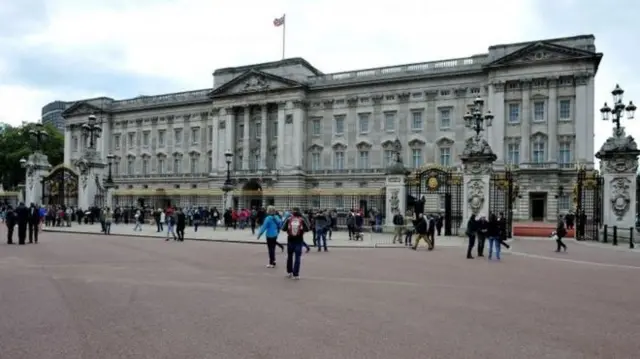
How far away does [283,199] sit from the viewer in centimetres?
5288

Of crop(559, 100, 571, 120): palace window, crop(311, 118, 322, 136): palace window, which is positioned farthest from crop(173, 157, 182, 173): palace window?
crop(559, 100, 571, 120): palace window

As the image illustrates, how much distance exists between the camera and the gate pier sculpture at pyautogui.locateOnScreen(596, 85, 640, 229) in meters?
22.4

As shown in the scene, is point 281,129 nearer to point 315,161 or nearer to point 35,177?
point 315,161

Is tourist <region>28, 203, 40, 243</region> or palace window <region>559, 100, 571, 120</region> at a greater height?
palace window <region>559, 100, 571, 120</region>

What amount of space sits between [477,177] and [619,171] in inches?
232

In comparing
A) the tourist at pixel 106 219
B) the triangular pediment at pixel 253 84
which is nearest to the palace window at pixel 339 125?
the triangular pediment at pixel 253 84

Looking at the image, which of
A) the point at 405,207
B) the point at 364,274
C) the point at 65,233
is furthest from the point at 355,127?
the point at 364,274

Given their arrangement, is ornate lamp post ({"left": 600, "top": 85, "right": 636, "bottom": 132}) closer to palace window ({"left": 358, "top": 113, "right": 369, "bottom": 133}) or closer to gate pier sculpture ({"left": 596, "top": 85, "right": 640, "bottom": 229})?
gate pier sculpture ({"left": 596, "top": 85, "right": 640, "bottom": 229})

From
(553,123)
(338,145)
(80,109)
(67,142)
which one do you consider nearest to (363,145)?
(338,145)

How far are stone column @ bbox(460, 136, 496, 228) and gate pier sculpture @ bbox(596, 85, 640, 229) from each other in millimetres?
4695

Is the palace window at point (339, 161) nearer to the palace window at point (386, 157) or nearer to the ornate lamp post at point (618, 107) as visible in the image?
the palace window at point (386, 157)

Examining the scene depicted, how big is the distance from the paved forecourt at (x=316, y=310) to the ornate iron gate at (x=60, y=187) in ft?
70.1

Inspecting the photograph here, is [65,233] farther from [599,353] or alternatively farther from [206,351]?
[599,353]

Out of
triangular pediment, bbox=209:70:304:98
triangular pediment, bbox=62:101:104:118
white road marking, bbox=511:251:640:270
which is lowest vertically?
white road marking, bbox=511:251:640:270
